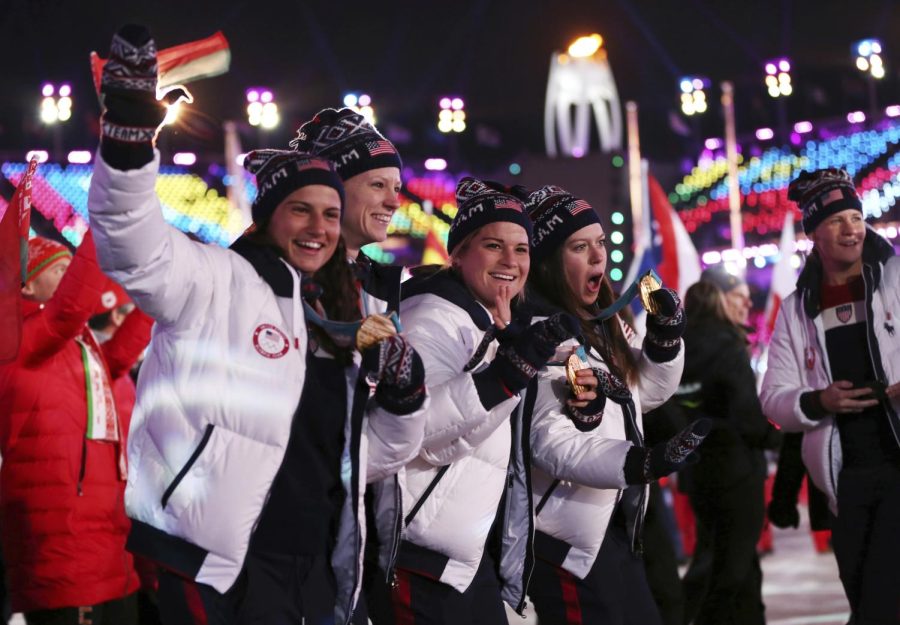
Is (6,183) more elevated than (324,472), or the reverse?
(6,183)

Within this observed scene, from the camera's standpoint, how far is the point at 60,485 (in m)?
5.25

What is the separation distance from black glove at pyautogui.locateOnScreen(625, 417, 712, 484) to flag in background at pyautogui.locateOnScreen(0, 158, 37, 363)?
87.3 inches

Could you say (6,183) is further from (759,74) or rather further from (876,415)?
(876,415)

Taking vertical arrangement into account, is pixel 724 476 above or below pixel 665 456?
below

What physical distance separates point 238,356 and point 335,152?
142 cm

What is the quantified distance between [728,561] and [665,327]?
2491mm

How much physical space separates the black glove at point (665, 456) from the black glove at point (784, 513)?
2.09m

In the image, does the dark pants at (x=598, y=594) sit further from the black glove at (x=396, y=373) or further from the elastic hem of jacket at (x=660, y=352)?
the black glove at (x=396, y=373)

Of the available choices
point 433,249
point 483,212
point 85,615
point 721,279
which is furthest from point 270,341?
point 433,249

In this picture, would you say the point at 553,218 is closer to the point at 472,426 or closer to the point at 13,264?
the point at 472,426

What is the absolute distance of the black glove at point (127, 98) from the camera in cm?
286

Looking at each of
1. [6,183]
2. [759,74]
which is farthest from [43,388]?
[759,74]

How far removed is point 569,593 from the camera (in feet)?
14.5

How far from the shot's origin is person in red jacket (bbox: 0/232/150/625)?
5172 mm
